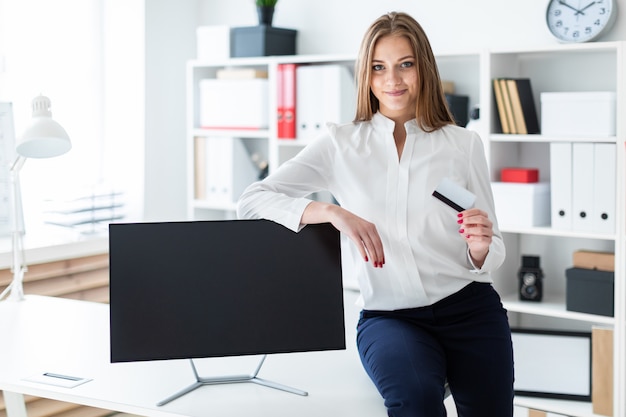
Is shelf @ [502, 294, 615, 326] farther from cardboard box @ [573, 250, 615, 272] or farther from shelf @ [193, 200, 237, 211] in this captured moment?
shelf @ [193, 200, 237, 211]

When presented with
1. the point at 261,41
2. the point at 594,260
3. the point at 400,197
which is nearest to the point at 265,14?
the point at 261,41

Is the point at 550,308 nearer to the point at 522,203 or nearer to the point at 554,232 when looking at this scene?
the point at 554,232

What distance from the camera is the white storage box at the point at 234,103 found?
3.84 meters

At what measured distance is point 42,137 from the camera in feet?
8.05

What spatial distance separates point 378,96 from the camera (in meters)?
2.11

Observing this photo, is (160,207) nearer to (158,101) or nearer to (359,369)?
(158,101)

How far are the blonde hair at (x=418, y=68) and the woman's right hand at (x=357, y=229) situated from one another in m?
0.39

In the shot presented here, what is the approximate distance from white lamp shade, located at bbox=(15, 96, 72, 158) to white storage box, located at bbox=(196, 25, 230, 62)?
1525 mm

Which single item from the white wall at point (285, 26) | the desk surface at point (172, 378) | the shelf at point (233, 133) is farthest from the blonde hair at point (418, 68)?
the shelf at point (233, 133)

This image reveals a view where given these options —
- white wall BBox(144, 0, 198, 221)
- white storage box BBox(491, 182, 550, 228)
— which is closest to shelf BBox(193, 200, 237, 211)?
white wall BBox(144, 0, 198, 221)

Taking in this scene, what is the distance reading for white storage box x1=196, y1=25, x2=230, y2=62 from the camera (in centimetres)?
395

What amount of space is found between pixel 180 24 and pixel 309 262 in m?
2.75

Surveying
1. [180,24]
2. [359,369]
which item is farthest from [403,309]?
[180,24]

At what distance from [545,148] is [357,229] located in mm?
1870
